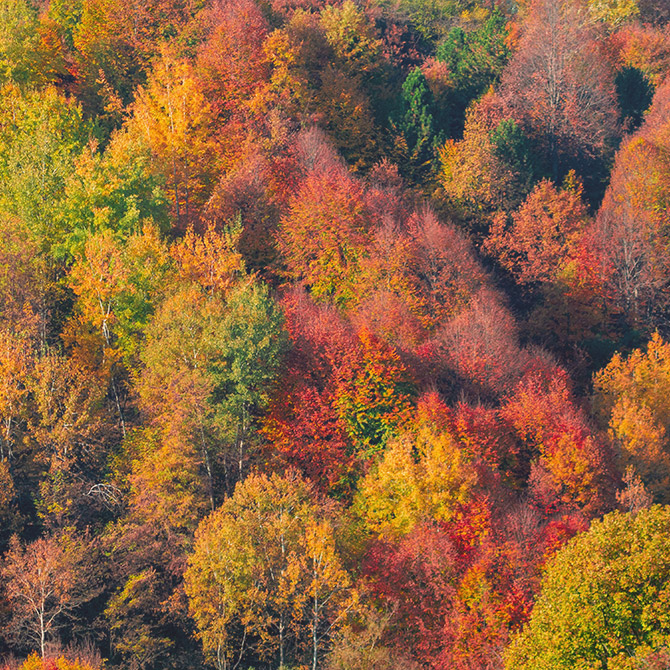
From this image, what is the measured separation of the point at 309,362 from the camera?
185 ft

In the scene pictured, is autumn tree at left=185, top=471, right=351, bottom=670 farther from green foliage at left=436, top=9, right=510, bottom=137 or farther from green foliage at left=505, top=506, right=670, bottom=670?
green foliage at left=436, top=9, right=510, bottom=137

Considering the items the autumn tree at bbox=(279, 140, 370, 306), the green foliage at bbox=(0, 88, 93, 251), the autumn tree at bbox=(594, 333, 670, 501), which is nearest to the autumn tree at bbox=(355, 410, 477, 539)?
the autumn tree at bbox=(594, 333, 670, 501)

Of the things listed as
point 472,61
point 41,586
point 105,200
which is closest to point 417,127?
point 472,61

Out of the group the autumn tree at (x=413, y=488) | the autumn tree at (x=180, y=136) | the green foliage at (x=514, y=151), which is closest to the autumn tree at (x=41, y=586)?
the autumn tree at (x=413, y=488)

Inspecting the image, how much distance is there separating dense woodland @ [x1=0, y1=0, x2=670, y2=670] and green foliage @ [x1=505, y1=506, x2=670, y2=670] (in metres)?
0.13

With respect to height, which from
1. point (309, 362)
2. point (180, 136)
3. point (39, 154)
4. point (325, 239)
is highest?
point (39, 154)

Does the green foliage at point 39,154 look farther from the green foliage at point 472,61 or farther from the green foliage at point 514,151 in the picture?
the green foliage at point 472,61

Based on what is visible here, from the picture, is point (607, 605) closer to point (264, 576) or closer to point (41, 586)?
point (264, 576)

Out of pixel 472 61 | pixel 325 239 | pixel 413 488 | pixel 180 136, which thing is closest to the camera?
pixel 413 488

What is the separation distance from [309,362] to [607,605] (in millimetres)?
25237

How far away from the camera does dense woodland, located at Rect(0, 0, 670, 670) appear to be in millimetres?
44312

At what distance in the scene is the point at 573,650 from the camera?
1372 inches

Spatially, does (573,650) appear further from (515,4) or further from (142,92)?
(515,4)

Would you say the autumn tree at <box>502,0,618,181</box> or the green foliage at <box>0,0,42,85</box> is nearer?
the green foliage at <box>0,0,42,85</box>
